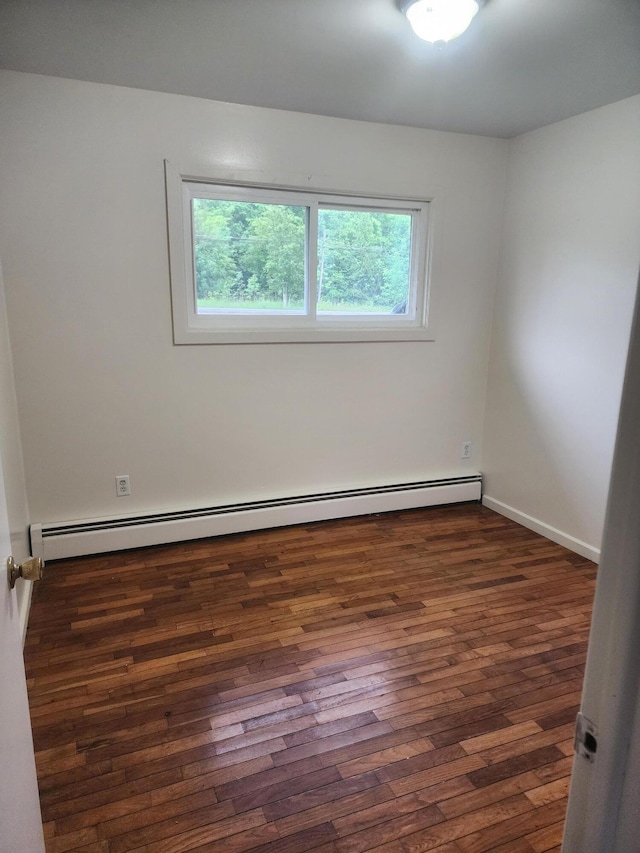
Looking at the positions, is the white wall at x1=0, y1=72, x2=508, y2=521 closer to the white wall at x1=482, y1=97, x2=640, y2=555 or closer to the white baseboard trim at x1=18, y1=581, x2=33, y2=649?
the white wall at x1=482, y1=97, x2=640, y2=555

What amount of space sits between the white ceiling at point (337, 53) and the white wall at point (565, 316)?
0.33 meters

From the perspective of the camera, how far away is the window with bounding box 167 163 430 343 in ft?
9.91

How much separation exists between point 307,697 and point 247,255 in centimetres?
243

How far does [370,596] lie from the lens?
267 cm

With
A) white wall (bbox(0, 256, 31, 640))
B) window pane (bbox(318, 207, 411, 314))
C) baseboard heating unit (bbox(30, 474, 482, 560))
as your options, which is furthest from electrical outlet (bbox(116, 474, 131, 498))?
window pane (bbox(318, 207, 411, 314))

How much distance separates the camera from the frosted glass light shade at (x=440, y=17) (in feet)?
5.87

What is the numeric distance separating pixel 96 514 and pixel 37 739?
1452 mm

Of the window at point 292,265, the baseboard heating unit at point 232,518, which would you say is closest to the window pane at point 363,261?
the window at point 292,265

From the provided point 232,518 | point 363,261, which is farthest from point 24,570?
point 363,261

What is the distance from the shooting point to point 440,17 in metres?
1.83

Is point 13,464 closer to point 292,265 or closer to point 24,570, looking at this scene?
point 24,570

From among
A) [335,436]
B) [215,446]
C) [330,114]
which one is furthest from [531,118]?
[215,446]

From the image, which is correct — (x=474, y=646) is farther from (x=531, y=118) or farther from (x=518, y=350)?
(x=531, y=118)

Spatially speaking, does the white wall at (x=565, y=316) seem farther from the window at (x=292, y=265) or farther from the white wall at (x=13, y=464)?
the white wall at (x=13, y=464)
